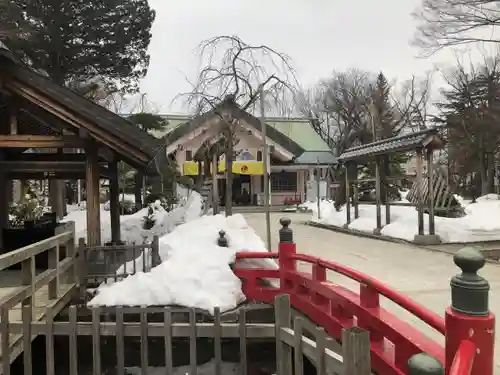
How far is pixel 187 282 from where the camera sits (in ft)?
20.7

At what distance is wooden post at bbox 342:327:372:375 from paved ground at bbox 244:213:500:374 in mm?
2193

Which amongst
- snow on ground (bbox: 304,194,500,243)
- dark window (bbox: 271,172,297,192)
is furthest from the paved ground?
dark window (bbox: 271,172,297,192)

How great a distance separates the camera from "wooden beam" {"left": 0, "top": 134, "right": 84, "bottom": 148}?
27.3 feet

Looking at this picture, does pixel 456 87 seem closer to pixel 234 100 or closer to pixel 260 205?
pixel 260 205

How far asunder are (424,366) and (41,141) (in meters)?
8.15

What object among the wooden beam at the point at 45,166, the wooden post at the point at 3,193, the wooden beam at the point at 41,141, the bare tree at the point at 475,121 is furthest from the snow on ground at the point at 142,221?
the bare tree at the point at 475,121

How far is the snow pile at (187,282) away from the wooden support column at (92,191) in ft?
5.63

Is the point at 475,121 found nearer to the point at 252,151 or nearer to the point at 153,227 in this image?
the point at 252,151

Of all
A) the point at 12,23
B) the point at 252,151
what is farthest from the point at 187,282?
the point at 252,151

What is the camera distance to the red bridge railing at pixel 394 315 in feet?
7.86

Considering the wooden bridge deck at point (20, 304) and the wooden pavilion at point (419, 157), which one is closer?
the wooden bridge deck at point (20, 304)

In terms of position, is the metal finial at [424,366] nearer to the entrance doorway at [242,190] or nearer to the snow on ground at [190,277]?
the snow on ground at [190,277]

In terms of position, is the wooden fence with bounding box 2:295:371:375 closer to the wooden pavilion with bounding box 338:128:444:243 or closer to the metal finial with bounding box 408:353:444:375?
the metal finial with bounding box 408:353:444:375

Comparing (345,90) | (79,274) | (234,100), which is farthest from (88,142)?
(345,90)
